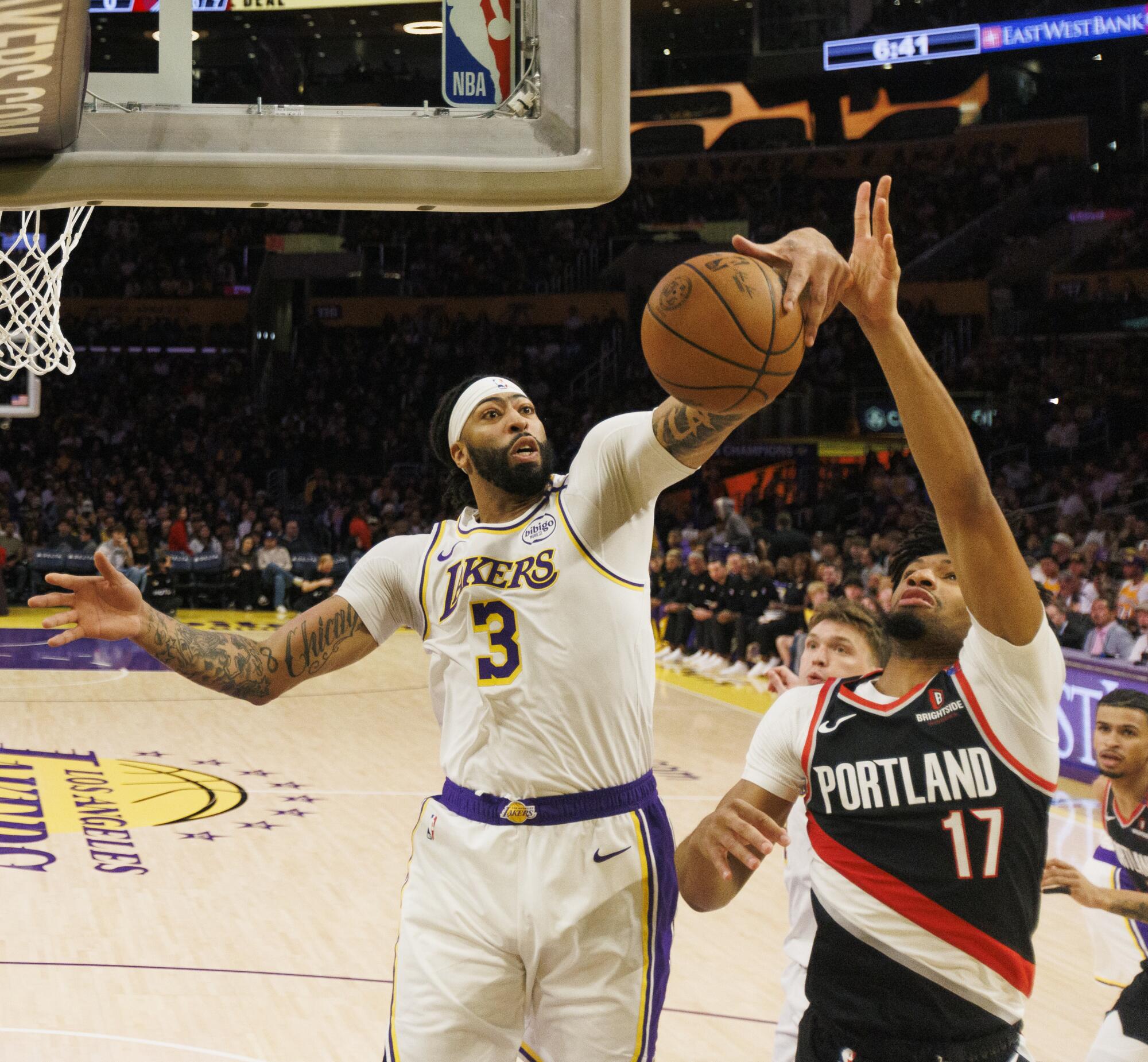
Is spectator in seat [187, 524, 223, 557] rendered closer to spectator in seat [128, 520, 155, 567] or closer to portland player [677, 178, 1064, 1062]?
spectator in seat [128, 520, 155, 567]

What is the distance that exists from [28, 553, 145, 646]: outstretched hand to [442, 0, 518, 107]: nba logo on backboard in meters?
1.35

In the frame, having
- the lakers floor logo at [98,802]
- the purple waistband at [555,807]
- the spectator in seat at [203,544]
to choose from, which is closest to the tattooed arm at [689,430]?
the purple waistband at [555,807]

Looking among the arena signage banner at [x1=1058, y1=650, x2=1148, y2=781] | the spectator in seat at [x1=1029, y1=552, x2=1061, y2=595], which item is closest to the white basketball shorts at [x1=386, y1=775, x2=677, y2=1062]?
the arena signage banner at [x1=1058, y1=650, x2=1148, y2=781]

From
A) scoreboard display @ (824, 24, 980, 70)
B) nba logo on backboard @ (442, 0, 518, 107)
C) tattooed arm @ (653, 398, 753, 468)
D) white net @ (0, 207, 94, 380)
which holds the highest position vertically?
scoreboard display @ (824, 24, 980, 70)

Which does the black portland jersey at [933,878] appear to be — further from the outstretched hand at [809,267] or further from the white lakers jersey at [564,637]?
the outstretched hand at [809,267]

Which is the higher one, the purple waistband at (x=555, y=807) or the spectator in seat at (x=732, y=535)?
the purple waistband at (x=555, y=807)

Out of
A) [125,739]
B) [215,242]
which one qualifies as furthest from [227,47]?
[215,242]

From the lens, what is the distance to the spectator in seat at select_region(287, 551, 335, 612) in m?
17.6

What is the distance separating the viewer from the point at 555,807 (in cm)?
312

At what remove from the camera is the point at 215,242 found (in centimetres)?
2712

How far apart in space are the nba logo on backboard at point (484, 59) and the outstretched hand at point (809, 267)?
102cm

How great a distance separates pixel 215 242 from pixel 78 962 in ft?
76.1

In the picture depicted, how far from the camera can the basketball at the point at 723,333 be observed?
241cm

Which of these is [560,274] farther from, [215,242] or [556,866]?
[556,866]
